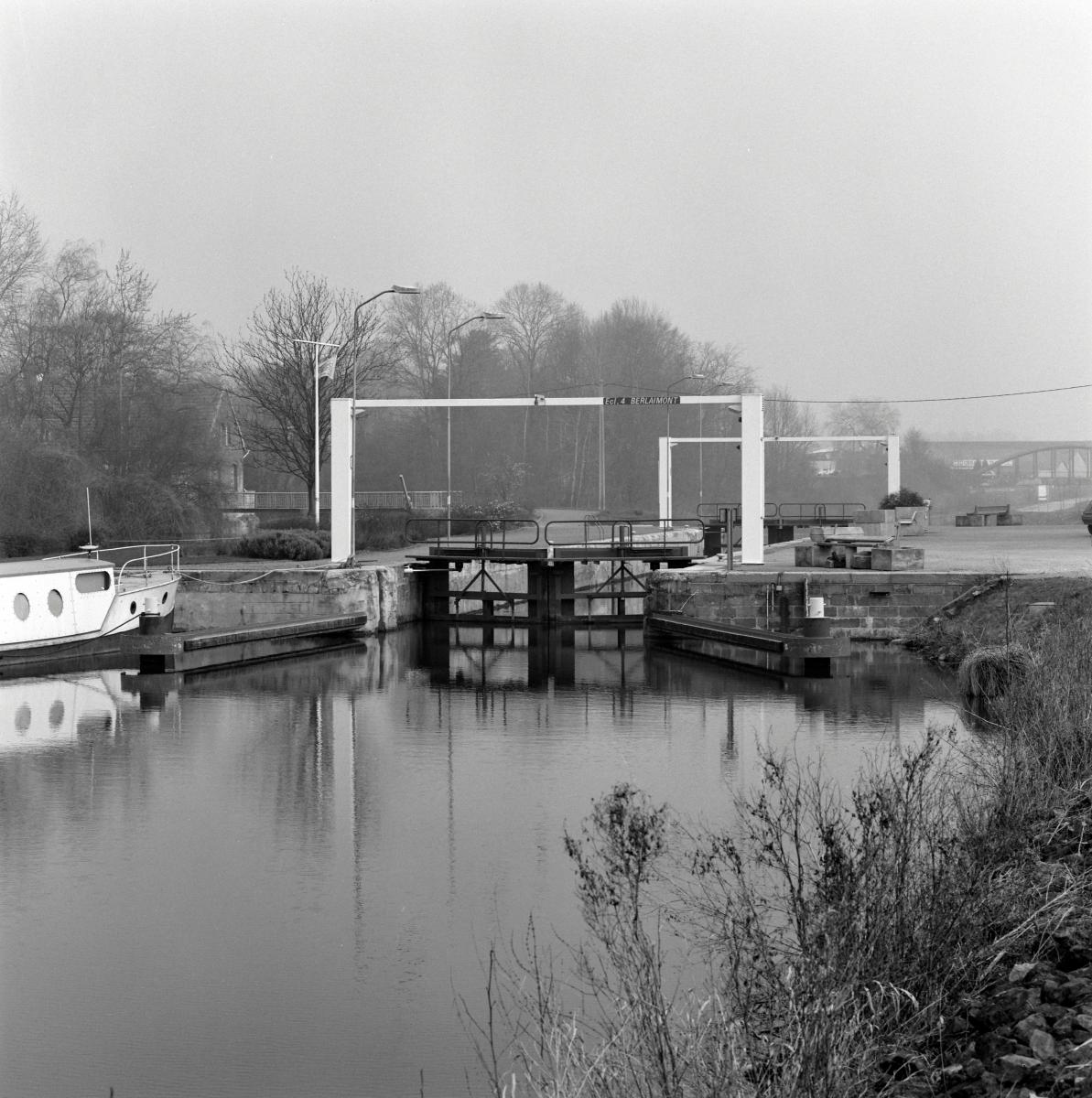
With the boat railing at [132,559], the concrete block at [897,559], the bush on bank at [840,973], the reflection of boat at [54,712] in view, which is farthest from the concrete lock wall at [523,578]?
the bush on bank at [840,973]

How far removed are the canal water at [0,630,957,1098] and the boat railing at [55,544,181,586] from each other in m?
3.63

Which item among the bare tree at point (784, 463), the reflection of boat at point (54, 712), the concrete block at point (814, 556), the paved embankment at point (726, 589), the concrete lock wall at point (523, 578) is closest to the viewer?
the reflection of boat at point (54, 712)

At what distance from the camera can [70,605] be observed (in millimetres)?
24766

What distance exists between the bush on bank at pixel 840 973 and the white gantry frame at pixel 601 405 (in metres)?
17.8

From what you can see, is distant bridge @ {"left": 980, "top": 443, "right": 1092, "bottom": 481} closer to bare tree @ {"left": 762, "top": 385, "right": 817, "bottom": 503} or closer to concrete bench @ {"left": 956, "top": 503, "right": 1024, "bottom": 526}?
bare tree @ {"left": 762, "top": 385, "right": 817, "bottom": 503}

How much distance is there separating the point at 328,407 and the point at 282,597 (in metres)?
21.8

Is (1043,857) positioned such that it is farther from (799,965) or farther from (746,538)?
(746,538)

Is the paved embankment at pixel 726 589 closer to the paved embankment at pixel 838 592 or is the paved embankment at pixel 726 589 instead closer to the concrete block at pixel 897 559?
the paved embankment at pixel 838 592

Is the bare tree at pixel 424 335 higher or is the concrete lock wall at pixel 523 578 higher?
the bare tree at pixel 424 335

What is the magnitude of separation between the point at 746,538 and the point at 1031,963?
21.5m

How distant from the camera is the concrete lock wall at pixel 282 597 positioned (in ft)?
89.6

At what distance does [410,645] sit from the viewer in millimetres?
26938

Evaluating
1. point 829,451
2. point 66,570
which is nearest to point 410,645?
point 66,570

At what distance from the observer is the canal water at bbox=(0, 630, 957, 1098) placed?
718 cm
